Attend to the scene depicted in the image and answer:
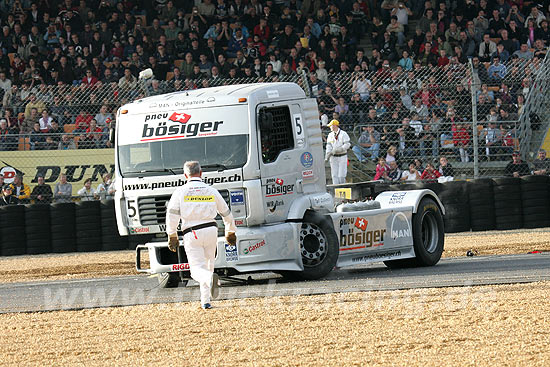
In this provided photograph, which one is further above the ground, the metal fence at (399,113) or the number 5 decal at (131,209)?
the metal fence at (399,113)

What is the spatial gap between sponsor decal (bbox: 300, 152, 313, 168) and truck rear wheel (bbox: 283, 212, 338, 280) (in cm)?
67

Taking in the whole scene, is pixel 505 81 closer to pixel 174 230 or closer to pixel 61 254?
pixel 61 254

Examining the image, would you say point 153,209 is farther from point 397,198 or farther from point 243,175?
point 397,198

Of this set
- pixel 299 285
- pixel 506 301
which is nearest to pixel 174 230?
pixel 299 285

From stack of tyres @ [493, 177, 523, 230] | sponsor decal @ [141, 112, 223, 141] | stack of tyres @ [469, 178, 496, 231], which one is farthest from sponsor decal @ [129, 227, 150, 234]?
stack of tyres @ [493, 177, 523, 230]

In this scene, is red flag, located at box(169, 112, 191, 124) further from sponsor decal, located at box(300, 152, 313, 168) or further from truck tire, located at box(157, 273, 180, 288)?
truck tire, located at box(157, 273, 180, 288)

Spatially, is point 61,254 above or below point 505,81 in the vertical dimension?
below

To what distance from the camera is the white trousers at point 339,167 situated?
1927 centimetres

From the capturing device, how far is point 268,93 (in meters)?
12.9

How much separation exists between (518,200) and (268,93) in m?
8.34

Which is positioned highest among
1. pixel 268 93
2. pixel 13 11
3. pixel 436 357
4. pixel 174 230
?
pixel 13 11

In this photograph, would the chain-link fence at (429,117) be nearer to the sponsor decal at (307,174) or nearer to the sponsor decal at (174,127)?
the sponsor decal at (307,174)

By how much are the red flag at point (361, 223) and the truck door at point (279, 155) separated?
3.89 ft

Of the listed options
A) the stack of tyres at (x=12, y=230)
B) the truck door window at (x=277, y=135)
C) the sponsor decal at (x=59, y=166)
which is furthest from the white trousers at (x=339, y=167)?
the truck door window at (x=277, y=135)
